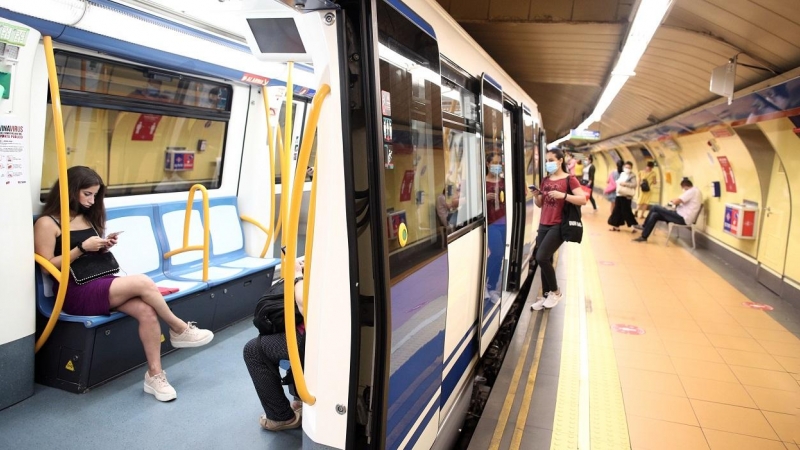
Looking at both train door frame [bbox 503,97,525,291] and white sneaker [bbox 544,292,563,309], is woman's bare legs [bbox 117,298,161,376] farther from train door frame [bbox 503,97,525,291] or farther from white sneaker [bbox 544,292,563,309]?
white sneaker [bbox 544,292,563,309]

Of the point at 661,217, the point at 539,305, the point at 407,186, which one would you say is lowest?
the point at 539,305

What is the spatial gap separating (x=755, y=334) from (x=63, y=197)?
6.63m

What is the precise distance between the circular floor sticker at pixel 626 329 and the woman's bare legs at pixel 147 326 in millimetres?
4629

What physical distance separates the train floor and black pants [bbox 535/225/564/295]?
1.18ft

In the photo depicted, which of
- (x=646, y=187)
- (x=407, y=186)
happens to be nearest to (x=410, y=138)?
(x=407, y=186)

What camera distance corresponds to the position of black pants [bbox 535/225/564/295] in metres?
6.09

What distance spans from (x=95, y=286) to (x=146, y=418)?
3.23ft

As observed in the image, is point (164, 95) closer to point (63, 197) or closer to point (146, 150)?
point (146, 150)

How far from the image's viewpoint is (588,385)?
4.43 metres

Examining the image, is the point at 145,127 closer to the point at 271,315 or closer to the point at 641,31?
the point at 271,315

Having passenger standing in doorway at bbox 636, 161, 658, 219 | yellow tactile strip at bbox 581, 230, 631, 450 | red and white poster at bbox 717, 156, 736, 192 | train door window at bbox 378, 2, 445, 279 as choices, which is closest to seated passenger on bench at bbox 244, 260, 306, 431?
train door window at bbox 378, 2, 445, 279

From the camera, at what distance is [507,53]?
27.2 ft

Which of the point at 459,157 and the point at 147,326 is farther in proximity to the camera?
the point at 147,326

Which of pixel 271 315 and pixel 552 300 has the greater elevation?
pixel 271 315
